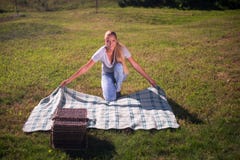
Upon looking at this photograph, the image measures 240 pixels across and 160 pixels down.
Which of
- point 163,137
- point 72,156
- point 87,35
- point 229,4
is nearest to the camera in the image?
point 72,156

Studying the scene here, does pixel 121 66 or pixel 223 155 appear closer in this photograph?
pixel 223 155

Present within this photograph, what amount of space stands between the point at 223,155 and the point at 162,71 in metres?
5.77

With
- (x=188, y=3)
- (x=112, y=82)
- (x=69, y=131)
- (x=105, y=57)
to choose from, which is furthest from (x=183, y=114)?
(x=188, y=3)

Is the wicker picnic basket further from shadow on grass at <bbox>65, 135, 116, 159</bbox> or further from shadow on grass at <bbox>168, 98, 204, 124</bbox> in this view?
shadow on grass at <bbox>168, 98, 204, 124</bbox>

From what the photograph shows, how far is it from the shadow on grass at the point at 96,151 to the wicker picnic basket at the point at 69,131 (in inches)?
4.6

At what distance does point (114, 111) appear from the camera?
765cm

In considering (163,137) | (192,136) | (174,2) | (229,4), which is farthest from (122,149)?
(174,2)

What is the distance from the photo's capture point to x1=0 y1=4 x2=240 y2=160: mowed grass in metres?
6.21

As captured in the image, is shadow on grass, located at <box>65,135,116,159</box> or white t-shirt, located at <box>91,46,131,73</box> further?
white t-shirt, located at <box>91,46,131,73</box>

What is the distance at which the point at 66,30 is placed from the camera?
20641mm

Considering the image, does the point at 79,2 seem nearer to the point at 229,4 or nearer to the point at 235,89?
the point at 229,4

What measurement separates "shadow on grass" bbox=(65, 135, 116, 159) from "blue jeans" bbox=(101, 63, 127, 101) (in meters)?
2.02

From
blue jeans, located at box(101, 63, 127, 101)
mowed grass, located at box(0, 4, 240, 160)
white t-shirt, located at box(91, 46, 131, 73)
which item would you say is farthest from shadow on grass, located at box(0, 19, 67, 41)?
blue jeans, located at box(101, 63, 127, 101)

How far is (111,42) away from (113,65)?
82 centimetres
